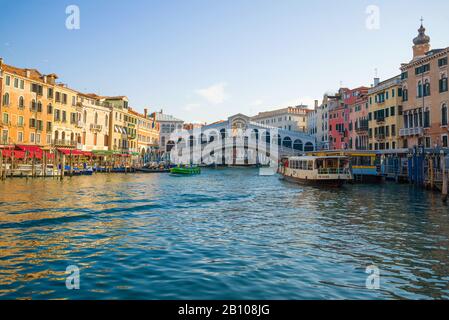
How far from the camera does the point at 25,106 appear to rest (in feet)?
123

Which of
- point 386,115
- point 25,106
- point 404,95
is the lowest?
point 386,115

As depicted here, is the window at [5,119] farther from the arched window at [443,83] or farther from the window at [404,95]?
the arched window at [443,83]

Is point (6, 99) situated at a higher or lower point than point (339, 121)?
lower

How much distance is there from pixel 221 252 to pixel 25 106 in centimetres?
3587

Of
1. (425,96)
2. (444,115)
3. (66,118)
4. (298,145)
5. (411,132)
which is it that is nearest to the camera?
(444,115)

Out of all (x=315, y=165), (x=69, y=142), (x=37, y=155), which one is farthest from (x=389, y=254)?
(x=69, y=142)

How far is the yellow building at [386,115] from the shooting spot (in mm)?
39844

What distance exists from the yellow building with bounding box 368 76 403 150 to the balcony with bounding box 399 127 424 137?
148 centimetres

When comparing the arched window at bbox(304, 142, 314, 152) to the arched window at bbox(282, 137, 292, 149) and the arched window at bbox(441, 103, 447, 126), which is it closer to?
the arched window at bbox(282, 137, 292, 149)

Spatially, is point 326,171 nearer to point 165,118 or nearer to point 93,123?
point 93,123

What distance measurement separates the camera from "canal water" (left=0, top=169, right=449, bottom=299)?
644 centimetres

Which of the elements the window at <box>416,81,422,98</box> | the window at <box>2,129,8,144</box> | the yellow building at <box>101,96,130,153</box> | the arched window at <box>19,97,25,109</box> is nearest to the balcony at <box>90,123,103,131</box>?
the yellow building at <box>101,96,130,153</box>

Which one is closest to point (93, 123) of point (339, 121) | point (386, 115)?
point (339, 121)

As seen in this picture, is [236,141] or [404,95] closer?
[404,95]
